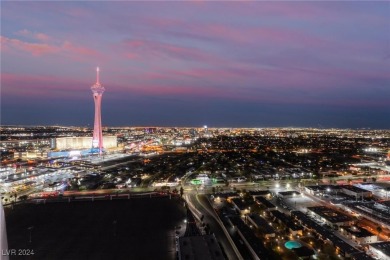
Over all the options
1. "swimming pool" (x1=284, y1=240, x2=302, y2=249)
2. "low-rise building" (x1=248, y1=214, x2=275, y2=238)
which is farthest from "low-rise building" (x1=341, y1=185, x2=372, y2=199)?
"swimming pool" (x1=284, y1=240, x2=302, y2=249)

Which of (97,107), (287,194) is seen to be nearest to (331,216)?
(287,194)

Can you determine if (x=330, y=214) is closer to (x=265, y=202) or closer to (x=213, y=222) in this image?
(x=265, y=202)

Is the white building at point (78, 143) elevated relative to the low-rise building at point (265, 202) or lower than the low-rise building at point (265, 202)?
elevated

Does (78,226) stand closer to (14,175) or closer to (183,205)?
(183,205)

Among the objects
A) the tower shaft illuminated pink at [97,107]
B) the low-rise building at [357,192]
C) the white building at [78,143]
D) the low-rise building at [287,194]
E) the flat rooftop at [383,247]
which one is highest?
the tower shaft illuminated pink at [97,107]

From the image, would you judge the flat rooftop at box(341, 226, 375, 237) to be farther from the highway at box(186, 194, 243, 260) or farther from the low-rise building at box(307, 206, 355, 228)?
the highway at box(186, 194, 243, 260)

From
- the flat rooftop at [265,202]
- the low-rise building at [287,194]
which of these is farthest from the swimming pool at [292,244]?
the low-rise building at [287,194]

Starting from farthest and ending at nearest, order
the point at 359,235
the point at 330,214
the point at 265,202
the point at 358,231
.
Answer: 1. the point at 265,202
2. the point at 330,214
3. the point at 358,231
4. the point at 359,235

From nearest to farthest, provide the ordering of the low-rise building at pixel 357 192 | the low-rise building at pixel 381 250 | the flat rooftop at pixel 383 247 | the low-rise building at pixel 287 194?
the low-rise building at pixel 381 250
the flat rooftop at pixel 383 247
the low-rise building at pixel 357 192
the low-rise building at pixel 287 194

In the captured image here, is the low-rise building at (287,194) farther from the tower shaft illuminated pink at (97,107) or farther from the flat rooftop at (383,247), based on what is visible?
the tower shaft illuminated pink at (97,107)
